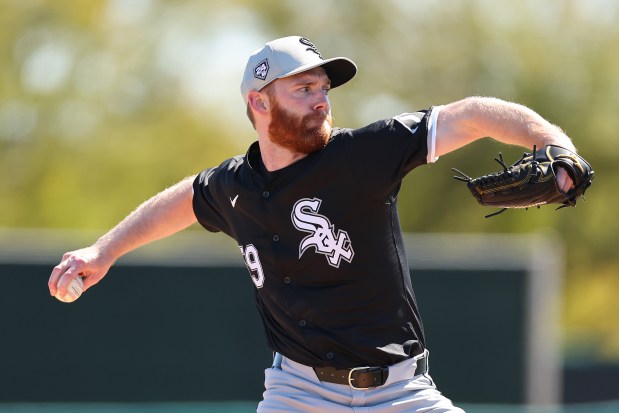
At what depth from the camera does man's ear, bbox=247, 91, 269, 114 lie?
16.4 feet

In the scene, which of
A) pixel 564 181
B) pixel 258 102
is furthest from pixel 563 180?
pixel 258 102

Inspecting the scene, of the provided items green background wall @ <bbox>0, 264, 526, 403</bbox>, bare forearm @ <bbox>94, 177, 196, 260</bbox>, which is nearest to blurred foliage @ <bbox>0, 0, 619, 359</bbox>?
green background wall @ <bbox>0, 264, 526, 403</bbox>

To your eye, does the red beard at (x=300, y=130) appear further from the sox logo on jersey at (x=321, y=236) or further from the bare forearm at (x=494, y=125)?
the bare forearm at (x=494, y=125)

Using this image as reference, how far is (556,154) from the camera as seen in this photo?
13.1ft

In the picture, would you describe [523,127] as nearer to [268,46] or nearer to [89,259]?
[268,46]

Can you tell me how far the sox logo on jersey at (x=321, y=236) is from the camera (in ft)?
15.6

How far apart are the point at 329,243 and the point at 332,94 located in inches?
869

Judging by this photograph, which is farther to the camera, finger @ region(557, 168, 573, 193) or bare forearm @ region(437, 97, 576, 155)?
bare forearm @ region(437, 97, 576, 155)

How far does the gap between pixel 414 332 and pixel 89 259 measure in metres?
1.50

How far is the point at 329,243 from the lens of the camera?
475cm

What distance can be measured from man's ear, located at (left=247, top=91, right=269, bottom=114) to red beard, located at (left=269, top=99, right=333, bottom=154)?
74 millimetres

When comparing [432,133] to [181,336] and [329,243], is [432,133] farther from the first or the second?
[181,336]

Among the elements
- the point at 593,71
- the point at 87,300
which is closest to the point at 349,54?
the point at 593,71

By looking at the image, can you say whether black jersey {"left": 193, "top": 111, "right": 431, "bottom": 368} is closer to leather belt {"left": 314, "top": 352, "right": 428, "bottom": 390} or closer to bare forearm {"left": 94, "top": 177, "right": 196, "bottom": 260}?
leather belt {"left": 314, "top": 352, "right": 428, "bottom": 390}
